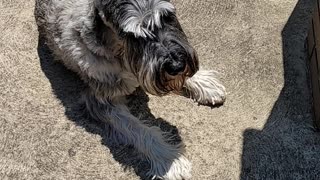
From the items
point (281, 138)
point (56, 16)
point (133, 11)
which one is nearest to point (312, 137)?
point (281, 138)

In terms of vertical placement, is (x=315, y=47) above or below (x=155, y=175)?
above

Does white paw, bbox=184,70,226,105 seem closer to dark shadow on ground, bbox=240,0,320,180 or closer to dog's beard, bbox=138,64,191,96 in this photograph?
dark shadow on ground, bbox=240,0,320,180

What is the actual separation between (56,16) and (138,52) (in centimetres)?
97

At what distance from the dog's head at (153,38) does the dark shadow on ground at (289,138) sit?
928mm

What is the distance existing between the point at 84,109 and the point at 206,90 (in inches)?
35.6

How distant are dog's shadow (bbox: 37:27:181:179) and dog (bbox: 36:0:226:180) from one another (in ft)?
0.22

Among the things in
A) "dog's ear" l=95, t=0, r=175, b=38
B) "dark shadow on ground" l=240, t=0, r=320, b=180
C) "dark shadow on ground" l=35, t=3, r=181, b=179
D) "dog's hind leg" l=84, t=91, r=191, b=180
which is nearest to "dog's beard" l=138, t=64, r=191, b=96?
"dog's ear" l=95, t=0, r=175, b=38

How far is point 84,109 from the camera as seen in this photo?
4062mm

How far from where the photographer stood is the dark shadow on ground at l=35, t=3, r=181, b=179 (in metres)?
3.88

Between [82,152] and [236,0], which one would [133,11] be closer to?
[82,152]

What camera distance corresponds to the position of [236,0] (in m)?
4.61

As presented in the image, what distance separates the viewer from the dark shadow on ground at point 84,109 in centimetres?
388

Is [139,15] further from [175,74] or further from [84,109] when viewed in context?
[84,109]

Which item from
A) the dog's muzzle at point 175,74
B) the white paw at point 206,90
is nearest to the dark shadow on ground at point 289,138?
the white paw at point 206,90
